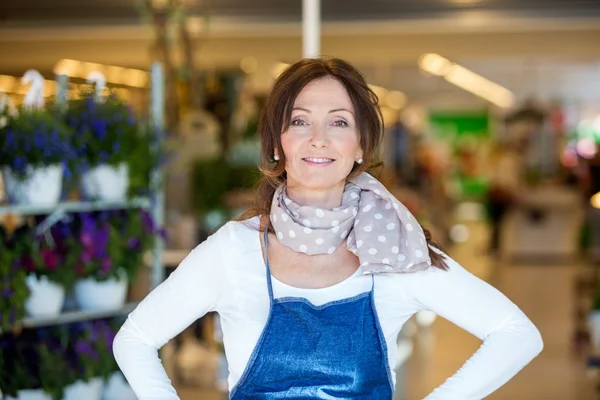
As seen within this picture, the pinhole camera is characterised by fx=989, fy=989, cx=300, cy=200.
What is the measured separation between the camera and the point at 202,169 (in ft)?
22.6

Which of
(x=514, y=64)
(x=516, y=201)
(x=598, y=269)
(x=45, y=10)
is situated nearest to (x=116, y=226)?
(x=598, y=269)

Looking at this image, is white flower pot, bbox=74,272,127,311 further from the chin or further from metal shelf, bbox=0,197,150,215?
the chin

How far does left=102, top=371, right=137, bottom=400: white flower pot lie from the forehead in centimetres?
244

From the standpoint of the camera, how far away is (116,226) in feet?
14.1

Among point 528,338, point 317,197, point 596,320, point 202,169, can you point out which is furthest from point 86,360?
point 202,169

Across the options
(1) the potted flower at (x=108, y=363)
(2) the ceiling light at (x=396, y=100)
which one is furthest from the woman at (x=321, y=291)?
(2) the ceiling light at (x=396, y=100)

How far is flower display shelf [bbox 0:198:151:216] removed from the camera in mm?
3844

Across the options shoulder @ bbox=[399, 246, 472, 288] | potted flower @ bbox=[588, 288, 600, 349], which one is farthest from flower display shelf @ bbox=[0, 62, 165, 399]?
potted flower @ bbox=[588, 288, 600, 349]

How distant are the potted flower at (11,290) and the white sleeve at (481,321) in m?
2.08

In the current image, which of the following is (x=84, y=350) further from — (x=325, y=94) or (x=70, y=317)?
(x=325, y=94)

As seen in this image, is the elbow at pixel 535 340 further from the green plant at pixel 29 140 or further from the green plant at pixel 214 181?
the green plant at pixel 214 181

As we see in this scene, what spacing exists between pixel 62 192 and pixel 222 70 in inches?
409

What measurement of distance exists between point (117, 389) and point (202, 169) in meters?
2.77

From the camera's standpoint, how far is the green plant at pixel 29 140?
3830 mm
